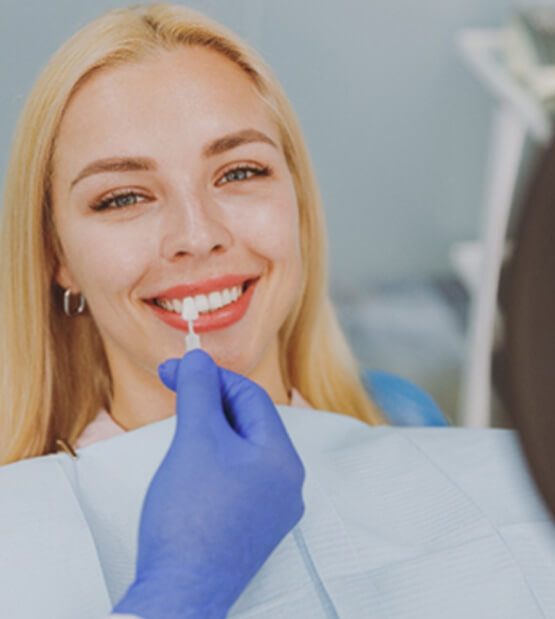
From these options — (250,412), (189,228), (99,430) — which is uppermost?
(189,228)

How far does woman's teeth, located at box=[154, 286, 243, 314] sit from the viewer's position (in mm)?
911

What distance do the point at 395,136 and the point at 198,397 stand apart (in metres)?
0.61

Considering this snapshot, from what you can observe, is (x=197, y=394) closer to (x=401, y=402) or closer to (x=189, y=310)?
(x=189, y=310)

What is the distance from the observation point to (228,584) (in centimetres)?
69

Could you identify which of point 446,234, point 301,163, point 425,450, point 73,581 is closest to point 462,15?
point 446,234

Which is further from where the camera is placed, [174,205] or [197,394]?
[174,205]

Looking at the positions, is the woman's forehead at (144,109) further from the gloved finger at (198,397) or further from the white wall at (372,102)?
the gloved finger at (198,397)

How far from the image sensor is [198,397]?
29.2 inches

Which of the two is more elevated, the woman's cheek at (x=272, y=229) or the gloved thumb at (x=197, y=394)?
the woman's cheek at (x=272, y=229)

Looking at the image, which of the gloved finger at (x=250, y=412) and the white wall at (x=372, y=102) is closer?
the gloved finger at (x=250, y=412)

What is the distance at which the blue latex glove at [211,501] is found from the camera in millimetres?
667

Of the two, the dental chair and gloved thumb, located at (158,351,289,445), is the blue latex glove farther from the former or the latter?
the dental chair

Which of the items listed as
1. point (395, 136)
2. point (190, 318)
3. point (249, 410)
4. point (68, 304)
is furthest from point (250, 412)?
point (395, 136)

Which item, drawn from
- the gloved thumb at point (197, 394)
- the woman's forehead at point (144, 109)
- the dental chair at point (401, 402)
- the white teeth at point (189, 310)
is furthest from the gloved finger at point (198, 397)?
the dental chair at point (401, 402)
